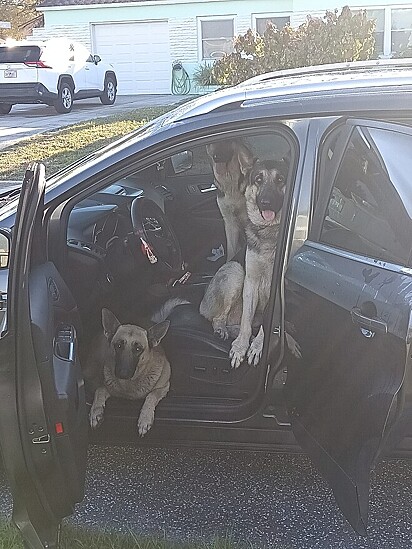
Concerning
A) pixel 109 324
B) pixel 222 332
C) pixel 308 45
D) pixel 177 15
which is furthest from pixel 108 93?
pixel 109 324

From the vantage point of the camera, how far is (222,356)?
3252mm

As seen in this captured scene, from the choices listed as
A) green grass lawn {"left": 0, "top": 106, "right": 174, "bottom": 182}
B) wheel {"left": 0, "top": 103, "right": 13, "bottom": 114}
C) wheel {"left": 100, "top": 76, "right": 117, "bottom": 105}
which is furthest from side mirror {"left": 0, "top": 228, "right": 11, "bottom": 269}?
wheel {"left": 100, "top": 76, "right": 117, "bottom": 105}

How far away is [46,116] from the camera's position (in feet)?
53.9

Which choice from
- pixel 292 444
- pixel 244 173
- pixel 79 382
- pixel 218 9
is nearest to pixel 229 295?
pixel 244 173

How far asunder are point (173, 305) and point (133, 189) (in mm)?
927

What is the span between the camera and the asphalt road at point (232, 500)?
2.89 metres

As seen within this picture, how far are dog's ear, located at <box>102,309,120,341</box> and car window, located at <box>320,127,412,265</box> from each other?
1062 millimetres

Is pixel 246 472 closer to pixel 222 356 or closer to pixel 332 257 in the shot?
pixel 222 356

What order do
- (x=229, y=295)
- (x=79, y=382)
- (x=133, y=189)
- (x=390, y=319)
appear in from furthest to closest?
(x=133, y=189) → (x=229, y=295) → (x=79, y=382) → (x=390, y=319)

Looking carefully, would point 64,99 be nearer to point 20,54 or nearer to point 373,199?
point 20,54

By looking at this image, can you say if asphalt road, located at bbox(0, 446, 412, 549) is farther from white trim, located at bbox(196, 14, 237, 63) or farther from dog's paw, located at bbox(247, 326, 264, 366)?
white trim, located at bbox(196, 14, 237, 63)

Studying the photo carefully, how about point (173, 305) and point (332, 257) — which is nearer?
point (332, 257)

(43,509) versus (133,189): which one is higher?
(133,189)

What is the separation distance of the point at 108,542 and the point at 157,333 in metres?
0.92
